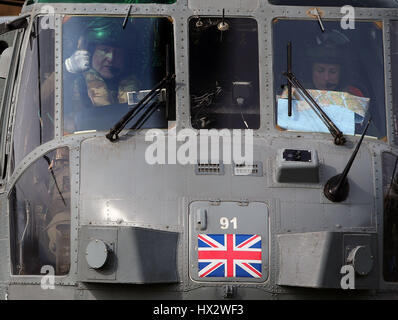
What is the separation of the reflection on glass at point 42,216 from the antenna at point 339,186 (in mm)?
2006

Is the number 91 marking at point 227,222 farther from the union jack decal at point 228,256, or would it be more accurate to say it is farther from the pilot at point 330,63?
the pilot at point 330,63

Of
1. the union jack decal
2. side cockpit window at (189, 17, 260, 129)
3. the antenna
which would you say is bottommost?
the union jack decal

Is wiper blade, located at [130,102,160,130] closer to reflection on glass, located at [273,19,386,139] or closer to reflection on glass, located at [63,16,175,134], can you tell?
reflection on glass, located at [63,16,175,134]

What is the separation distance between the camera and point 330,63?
26.9 ft

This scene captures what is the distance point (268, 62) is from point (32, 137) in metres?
2.03

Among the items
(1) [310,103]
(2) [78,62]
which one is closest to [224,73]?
(1) [310,103]

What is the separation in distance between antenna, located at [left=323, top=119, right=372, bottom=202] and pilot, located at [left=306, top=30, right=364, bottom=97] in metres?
0.66

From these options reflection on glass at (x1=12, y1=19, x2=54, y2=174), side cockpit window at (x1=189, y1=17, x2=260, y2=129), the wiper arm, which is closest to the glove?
reflection on glass at (x1=12, y1=19, x2=54, y2=174)

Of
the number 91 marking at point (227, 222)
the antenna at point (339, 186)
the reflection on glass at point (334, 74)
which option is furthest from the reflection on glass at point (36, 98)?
the antenna at point (339, 186)

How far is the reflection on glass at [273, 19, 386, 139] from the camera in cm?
797

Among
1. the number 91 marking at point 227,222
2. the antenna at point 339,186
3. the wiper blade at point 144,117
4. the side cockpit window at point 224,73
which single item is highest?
the side cockpit window at point 224,73

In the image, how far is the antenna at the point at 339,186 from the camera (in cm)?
745

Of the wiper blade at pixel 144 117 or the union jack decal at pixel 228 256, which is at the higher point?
the wiper blade at pixel 144 117
